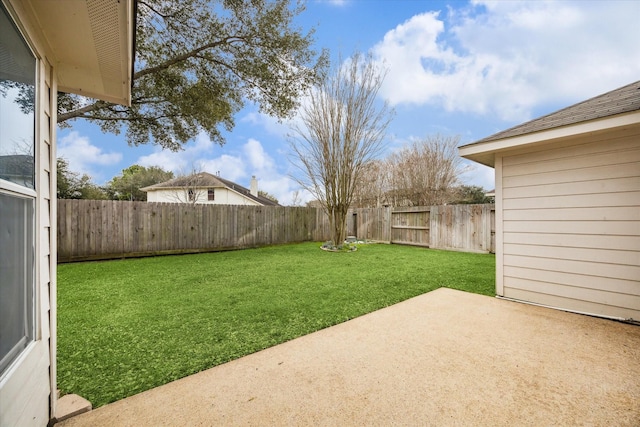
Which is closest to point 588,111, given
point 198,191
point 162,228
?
point 162,228

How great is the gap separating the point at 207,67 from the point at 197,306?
5.45m

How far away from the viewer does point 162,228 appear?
269 inches

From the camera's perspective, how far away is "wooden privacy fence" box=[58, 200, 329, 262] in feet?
19.0

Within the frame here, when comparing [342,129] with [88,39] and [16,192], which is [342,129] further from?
[16,192]

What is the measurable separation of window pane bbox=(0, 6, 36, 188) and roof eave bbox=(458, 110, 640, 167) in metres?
3.90

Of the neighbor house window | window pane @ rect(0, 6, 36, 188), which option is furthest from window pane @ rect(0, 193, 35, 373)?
window pane @ rect(0, 6, 36, 188)

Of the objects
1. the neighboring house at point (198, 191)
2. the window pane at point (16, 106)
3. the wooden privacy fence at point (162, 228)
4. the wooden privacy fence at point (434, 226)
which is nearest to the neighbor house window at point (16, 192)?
the window pane at point (16, 106)

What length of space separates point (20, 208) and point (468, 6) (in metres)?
8.29

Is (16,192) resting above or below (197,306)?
above

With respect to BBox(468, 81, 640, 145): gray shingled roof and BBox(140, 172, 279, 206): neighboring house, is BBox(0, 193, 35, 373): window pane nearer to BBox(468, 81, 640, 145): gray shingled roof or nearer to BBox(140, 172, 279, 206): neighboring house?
BBox(468, 81, 640, 145): gray shingled roof

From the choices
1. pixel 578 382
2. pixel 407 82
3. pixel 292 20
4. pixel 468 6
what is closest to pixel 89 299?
pixel 578 382

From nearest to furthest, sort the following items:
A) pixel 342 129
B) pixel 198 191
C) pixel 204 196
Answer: pixel 342 129 → pixel 198 191 → pixel 204 196

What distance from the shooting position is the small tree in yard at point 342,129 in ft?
23.6

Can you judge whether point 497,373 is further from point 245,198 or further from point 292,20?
point 245,198
